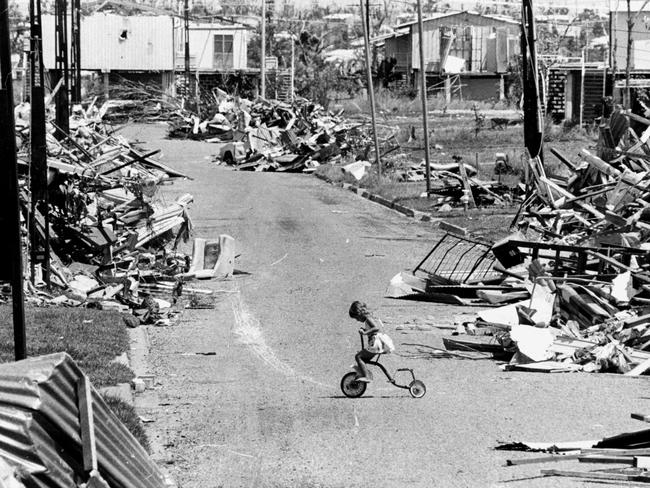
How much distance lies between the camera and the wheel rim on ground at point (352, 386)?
402 inches

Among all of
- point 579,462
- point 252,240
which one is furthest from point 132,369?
point 252,240

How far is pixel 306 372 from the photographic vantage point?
11531mm

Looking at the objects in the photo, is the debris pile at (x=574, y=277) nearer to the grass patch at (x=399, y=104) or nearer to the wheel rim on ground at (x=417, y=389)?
the wheel rim on ground at (x=417, y=389)

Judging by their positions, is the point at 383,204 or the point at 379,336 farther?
the point at 383,204

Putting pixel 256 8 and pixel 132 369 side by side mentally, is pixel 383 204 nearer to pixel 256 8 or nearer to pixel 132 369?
pixel 132 369

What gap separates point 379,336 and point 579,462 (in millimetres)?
2524

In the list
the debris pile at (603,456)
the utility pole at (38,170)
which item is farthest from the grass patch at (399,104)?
the debris pile at (603,456)

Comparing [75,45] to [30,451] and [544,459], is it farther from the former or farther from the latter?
[30,451]

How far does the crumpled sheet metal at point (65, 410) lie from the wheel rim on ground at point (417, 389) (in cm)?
430

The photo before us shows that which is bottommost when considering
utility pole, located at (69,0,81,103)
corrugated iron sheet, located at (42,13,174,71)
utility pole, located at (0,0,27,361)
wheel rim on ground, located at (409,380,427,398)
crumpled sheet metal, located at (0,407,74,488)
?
wheel rim on ground, located at (409,380,427,398)

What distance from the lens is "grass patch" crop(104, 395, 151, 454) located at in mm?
8469

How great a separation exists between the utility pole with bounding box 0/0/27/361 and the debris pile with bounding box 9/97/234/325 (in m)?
6.55

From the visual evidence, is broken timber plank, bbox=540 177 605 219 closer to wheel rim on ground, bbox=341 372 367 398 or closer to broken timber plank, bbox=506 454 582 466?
wheel rim on ground, bbox=341 372 367 398

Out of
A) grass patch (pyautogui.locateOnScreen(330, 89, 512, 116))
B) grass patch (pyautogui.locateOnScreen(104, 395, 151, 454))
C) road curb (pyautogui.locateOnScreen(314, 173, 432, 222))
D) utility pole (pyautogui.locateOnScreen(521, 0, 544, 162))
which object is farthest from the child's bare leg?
grass patch (pyautogui.locateOnScreen(330, 89, 512, 116))
